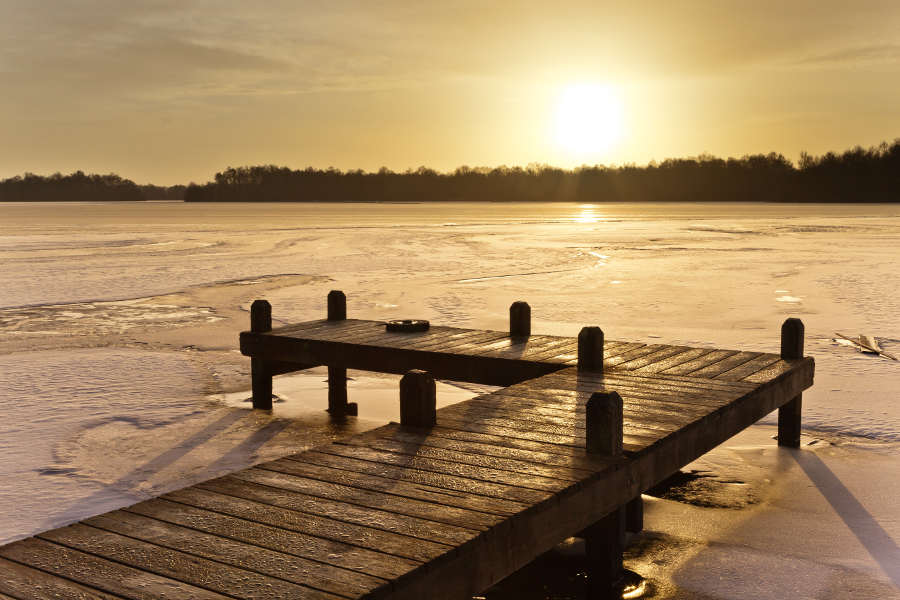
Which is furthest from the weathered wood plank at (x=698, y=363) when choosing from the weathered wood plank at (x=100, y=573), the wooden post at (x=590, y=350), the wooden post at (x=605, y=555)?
the weathered wood plank at (x=100, y=573)

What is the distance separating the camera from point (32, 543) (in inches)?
135

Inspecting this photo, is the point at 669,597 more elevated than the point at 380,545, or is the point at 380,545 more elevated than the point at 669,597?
the point at 380,545

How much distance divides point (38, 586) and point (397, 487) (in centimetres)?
163

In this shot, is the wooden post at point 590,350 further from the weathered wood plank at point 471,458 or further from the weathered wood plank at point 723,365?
the weathered wood plank at point 471,458

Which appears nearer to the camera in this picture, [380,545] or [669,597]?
[380,545]

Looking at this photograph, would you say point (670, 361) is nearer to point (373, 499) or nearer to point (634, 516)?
point (634, 516)

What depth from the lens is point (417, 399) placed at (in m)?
5.13

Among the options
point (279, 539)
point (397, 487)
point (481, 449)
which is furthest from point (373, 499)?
point (481, 449)

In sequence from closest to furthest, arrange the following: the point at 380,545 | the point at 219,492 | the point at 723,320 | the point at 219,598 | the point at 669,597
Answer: the point at 219,598 < the point at 380,545 < the point at 219,492 < the point at 669,597 < the point at 723,320

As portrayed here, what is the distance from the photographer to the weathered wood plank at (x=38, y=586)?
297 centimetres

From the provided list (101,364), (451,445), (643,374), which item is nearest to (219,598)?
(451,445)

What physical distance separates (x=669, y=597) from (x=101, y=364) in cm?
837

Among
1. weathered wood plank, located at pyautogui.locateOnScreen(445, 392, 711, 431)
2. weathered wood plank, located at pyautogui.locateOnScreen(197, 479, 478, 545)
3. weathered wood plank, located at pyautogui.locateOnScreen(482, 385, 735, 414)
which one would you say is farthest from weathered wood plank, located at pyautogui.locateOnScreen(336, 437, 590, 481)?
weathered wood plank, located at pyautogui.locateOnScreen(482, 385, 735, 414)

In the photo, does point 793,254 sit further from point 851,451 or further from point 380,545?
point 380,545
